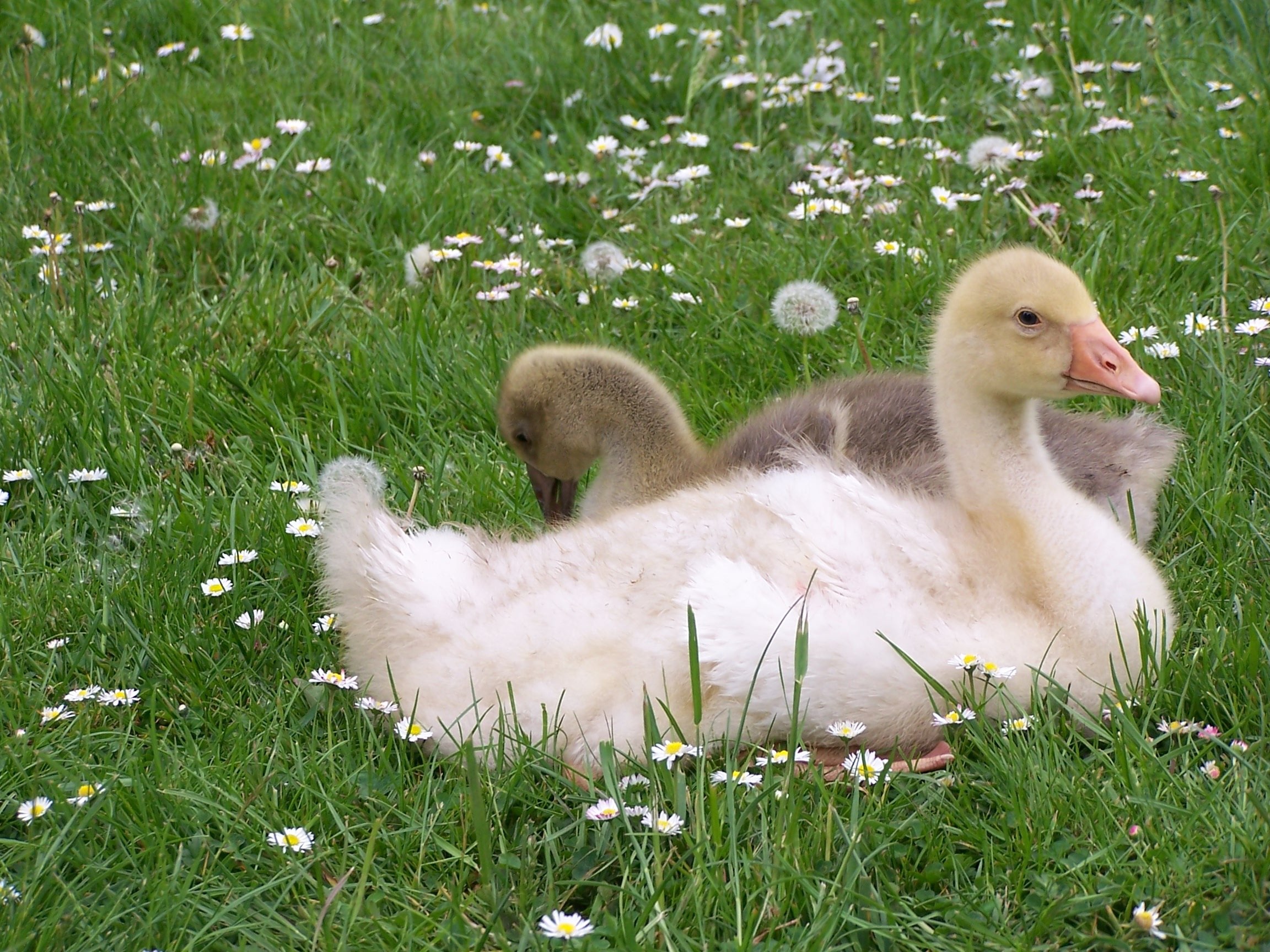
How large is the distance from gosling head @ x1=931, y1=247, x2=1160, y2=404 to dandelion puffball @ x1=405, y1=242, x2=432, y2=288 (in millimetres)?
2433

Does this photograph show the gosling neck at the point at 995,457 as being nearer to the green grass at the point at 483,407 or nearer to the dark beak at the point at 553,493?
the green grass at the point at 483,407

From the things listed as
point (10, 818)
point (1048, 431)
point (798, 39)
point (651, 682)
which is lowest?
point (10, 818)

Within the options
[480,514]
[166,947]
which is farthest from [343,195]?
[166,947]

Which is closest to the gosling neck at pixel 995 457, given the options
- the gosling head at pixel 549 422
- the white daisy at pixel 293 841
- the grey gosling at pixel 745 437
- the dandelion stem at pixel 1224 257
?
the grey gosling at pixel 745 437

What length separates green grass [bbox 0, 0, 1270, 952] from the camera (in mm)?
2428

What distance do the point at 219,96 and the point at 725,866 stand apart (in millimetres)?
4818

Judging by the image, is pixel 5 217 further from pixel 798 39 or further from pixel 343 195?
pixel 798 39

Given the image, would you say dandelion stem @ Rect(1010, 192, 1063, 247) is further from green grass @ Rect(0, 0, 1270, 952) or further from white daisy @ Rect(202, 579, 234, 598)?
white daisy @ Rect(202, 579, 234, 598)

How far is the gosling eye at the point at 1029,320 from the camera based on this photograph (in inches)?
118

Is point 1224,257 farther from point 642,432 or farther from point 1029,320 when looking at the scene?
point 642,432

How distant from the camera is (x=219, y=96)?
244 inches

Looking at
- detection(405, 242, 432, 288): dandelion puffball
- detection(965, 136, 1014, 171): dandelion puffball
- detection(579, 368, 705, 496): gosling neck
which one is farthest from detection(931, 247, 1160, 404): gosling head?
detection(405, 242, 432, 288): dandelion puffball

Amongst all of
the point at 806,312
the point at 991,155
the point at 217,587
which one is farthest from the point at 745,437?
the point at 991,155

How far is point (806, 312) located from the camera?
439cm
